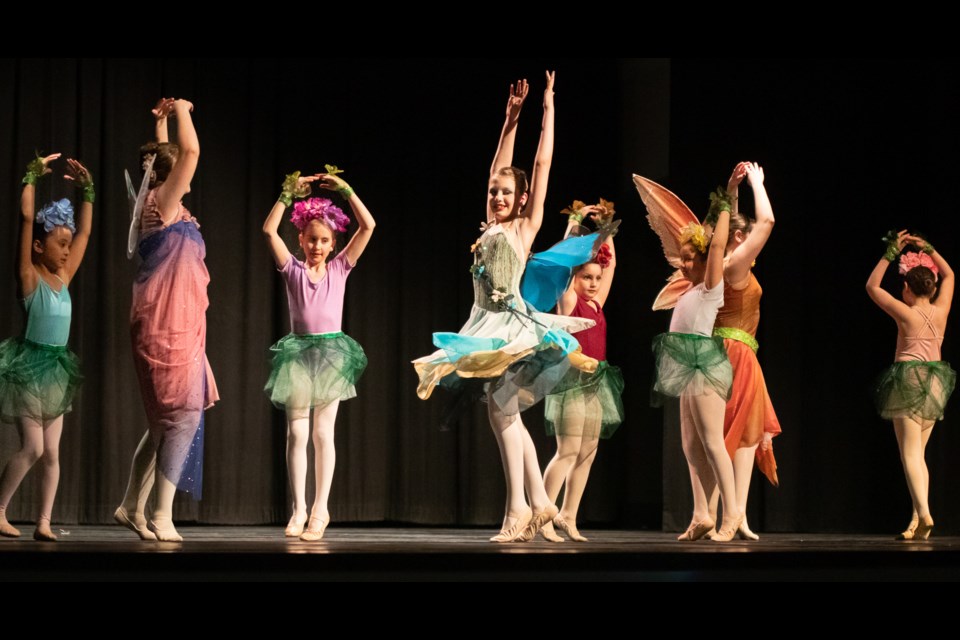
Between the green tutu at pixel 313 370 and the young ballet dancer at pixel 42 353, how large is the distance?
2.84 ft

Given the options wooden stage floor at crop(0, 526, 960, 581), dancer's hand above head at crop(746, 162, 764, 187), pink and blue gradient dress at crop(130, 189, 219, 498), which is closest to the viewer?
wooden stage floor at crop(0, 526, 960, 581)

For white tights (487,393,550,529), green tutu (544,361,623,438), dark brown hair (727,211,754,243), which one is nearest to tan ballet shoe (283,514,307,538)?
white tights (487,393,550,529)

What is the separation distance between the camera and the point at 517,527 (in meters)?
5.56

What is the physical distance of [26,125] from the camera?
7.43 m

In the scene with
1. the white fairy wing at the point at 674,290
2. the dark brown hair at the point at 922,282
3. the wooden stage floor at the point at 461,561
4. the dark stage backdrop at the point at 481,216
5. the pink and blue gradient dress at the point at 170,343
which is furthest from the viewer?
the dark stage backdrop at the point at 481,216

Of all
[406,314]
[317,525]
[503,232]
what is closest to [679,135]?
[406,314]

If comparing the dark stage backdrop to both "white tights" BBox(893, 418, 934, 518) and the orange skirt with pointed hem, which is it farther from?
the orange skirt with pointed hem

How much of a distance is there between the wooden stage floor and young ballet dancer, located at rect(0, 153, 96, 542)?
320 mm

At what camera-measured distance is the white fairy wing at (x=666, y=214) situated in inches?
249

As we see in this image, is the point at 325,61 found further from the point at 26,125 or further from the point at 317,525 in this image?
the point at 317,525

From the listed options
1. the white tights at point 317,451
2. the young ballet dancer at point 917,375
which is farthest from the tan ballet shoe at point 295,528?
the young ballet dancer at point 917,375

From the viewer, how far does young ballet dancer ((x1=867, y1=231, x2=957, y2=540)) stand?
20.7 ft

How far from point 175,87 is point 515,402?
10.9ft

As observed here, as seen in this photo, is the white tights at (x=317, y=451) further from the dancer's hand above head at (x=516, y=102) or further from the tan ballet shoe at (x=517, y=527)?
the dancer's hand above head at (x=516, y=102)
